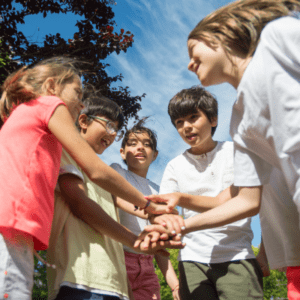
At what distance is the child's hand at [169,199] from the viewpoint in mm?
2463

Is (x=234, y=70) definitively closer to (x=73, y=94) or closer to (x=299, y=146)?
(x=299, y=146)

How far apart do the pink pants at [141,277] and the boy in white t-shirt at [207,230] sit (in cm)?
35

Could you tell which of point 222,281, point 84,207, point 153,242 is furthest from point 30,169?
point 222,281

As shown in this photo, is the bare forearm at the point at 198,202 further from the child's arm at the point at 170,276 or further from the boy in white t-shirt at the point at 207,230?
the child's arm at the point at 170,276

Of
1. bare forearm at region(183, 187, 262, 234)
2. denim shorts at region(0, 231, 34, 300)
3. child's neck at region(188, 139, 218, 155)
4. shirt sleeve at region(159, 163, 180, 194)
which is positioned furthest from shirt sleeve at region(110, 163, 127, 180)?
denim shorts at region(0, 231, 34, 300)

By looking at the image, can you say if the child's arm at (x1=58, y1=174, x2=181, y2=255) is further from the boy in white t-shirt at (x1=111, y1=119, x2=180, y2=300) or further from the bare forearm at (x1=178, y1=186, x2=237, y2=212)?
the bare forearm at (x1=178, y1=186, x2=237, y2=212)

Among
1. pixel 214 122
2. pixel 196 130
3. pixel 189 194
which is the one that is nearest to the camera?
pixel 189 194

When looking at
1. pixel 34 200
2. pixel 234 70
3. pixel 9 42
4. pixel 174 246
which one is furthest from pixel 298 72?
pixel 9 42

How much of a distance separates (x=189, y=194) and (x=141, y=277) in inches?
34.8

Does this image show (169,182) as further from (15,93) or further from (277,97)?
(277,97)

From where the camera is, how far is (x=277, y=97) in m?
1.35

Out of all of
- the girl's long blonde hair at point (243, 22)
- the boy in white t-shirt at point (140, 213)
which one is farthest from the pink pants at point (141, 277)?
the girl's long blonde hair at point (243, 22)

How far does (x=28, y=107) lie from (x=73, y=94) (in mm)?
402

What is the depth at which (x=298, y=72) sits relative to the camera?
4.33 feet
